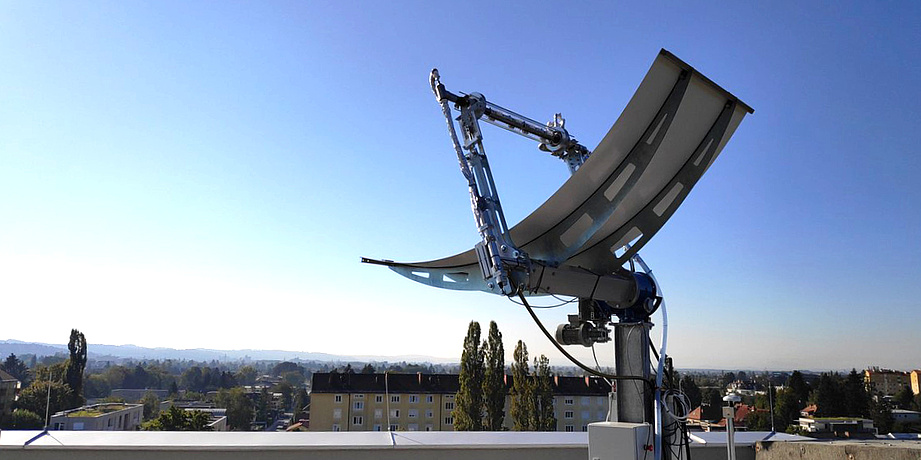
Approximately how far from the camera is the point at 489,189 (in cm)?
300

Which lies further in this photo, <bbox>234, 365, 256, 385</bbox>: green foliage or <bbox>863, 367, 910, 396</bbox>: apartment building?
<bbox>234, 365, 256, 385</bbox>: green foliage

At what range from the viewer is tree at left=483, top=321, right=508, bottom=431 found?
63.8 ft

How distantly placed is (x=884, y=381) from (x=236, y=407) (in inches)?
Result: 1349

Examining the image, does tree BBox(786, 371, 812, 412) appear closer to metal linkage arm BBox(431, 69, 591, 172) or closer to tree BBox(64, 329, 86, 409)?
metal linkage arm BBox(431, 69, 591, 172)

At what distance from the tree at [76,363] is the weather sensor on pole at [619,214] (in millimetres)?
33142

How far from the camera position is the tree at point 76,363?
2894 cm

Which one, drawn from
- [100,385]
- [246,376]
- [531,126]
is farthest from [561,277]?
[246,376]

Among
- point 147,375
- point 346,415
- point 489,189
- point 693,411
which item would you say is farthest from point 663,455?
point 147,375

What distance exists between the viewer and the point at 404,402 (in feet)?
80.8

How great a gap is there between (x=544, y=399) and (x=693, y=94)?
1911 centimetres

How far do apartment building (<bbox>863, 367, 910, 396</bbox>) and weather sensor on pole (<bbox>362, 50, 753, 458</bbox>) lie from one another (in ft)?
57.7

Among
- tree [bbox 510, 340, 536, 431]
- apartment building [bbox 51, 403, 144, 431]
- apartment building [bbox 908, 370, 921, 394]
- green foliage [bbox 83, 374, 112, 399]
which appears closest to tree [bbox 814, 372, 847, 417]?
apartment building [bbox 908, 370, 921, 394]

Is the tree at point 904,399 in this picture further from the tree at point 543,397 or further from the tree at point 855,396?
the tree at point 543,397

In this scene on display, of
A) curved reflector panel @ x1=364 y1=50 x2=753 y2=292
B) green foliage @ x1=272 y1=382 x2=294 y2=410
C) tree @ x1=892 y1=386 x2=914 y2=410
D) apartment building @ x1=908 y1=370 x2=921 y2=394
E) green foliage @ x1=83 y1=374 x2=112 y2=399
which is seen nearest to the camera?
curved reflector panel @ x1=364 y1=50 x2=753 y2=292
